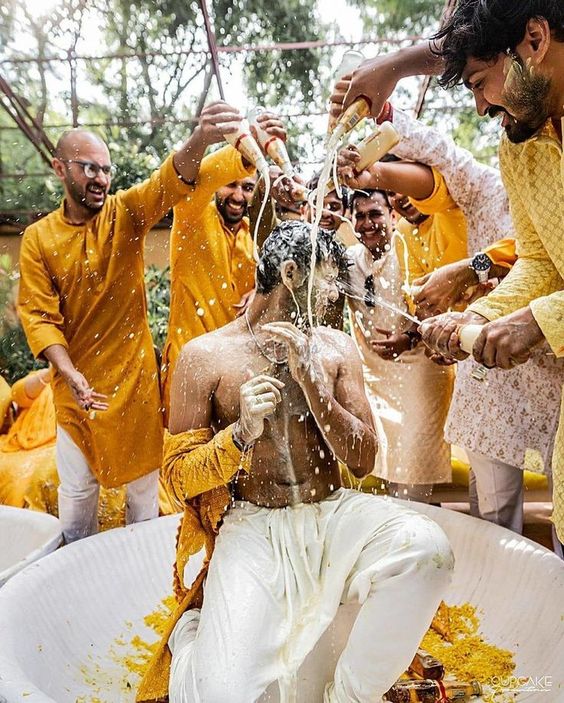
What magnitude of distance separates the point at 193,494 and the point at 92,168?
38.9 inches

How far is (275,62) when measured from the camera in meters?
1.86

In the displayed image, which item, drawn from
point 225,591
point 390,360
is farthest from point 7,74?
point 225,591

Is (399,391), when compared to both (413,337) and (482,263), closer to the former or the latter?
(413,337)

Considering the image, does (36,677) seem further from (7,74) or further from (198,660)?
(7,74)

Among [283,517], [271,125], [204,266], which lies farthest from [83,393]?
[271,125]

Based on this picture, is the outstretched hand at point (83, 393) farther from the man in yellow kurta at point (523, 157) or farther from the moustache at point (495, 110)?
the moustache at point (495, 110)

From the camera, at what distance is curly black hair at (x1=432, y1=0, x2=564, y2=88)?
4.24ft

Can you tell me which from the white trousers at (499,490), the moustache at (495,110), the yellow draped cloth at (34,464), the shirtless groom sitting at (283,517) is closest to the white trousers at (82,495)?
the yellow draped cloth at (34,464)

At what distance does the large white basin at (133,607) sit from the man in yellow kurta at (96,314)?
26cm

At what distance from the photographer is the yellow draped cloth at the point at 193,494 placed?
142 cm

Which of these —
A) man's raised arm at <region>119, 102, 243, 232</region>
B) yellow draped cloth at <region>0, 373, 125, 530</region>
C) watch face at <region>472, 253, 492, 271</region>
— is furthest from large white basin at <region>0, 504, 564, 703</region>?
man's raised arm at <region>119, 102, 243, 232</region>

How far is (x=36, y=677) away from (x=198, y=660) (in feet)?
1.45

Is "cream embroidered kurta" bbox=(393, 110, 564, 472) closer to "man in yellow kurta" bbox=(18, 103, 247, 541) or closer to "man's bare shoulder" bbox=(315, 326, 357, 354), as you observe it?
"man's bare shoulder" bbox=(315, 326, 357, 354)

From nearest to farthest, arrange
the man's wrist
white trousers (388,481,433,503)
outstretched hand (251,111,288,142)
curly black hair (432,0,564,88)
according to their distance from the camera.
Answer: curly black hair (432,0,564,88) < the man's wrist < outstretched hand (251,111,288,142) < white trousers (388,481,433,503)
